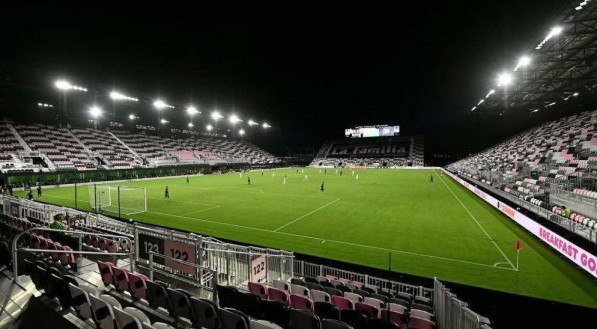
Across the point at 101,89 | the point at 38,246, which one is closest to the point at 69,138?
the point at 101,89

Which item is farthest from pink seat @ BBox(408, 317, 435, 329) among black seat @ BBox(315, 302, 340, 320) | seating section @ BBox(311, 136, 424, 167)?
seating section @ BBox(311, 136, 424, 167)

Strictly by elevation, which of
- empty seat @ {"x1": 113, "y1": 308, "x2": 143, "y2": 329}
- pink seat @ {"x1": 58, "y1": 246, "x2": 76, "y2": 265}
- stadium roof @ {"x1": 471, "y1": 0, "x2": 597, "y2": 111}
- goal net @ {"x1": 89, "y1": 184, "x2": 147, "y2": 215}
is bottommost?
goal net @ {"x1": 89, "y1": 184, "x2": 147, "y2": 215}

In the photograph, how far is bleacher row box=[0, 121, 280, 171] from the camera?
43.9 metres

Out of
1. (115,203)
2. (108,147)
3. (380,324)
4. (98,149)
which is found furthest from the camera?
(108,147)

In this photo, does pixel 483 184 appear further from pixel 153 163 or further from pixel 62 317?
pixel 153 163

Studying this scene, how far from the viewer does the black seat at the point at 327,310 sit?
5.54 meters

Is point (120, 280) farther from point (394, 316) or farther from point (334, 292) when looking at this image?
point (394, 316)

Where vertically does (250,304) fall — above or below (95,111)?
below

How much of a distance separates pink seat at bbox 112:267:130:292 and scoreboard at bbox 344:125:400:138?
95105 mm

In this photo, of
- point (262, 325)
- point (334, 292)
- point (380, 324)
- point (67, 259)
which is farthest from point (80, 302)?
point (334, 292)

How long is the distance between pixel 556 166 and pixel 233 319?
32.8 m

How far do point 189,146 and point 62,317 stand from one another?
7431 centimetres

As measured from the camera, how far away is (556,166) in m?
26.5

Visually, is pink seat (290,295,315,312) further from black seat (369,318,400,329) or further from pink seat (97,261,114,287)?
pink seat (97,261,114,287)
